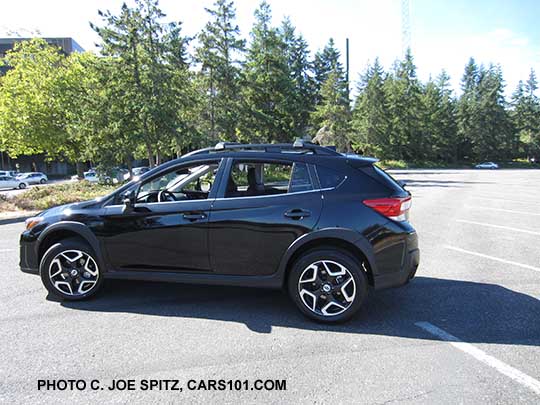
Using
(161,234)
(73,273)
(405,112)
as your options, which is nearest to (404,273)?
(161,234)

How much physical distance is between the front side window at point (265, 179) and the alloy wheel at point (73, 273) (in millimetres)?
1874

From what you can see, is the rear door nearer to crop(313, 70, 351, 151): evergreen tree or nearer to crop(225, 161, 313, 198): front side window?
crop(225, 161, 313, 198): front side window

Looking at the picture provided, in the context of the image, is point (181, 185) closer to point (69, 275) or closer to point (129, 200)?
point (129, 200)

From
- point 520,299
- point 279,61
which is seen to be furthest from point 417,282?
point 279,61

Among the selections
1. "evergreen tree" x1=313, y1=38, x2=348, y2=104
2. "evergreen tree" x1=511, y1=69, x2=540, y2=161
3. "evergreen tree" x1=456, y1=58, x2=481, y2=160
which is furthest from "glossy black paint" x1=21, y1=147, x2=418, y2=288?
"evergreen tree" x1=511, y1=69, x2=540, y2=161

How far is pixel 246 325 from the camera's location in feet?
11.7

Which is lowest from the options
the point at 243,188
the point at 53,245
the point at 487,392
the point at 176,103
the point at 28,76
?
the point at 487,392

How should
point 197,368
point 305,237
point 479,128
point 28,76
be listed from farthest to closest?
point 479,128, point 28,76, point 305,237, point 197,368

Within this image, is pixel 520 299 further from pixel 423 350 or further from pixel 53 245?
pixel 53 245

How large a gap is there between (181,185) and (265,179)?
1392 millimetres

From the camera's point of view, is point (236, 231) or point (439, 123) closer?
point (236, 231)

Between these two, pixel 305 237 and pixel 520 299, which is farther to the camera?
pixel 520 299

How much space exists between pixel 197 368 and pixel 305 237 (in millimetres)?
1537

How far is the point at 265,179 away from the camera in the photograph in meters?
4.26
